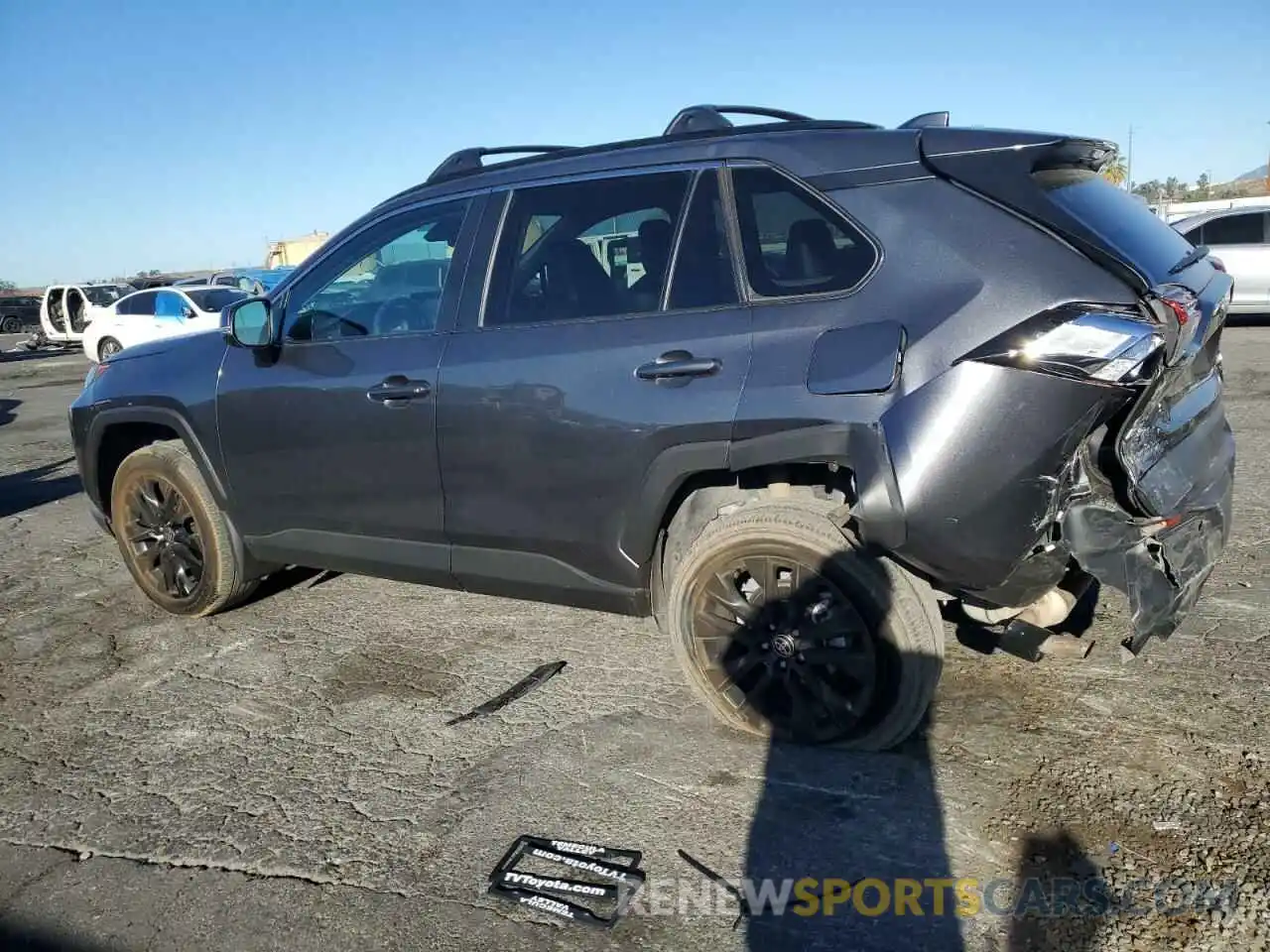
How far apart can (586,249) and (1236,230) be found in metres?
13.4

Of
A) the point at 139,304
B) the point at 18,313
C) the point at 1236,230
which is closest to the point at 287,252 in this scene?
the point at 18,313

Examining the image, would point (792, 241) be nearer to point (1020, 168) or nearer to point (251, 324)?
point (1020, 168)

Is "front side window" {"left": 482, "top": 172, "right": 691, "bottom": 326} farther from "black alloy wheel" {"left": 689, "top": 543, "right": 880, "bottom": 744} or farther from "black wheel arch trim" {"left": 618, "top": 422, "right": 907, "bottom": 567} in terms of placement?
"black alloy wheel" {"left": 689, "top": 543, "right": 880, "bottom": 744}

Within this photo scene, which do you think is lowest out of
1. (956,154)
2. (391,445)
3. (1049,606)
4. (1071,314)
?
(1049,606)

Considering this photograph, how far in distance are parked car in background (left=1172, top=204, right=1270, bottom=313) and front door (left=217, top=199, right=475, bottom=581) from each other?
1264 cm

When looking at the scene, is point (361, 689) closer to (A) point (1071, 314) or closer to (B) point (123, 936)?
(B) point (123, 936)

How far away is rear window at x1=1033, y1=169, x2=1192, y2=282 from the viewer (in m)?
2.72

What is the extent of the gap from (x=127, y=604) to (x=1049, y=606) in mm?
4390

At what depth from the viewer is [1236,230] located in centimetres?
1343

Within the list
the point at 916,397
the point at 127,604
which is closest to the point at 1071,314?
the point at 916,397

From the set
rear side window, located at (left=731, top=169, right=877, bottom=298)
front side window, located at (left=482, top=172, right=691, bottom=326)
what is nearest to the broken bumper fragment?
rear side window, located at (left=731, top=169, right=877, bottom=298)

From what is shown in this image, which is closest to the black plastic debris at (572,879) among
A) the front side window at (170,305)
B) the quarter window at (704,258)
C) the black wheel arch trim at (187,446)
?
the quarter window at (704,258)

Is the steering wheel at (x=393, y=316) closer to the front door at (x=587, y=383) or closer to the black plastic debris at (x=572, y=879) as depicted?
Answer: the front door at (x=587, y=383)

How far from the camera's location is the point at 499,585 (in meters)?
3.65
